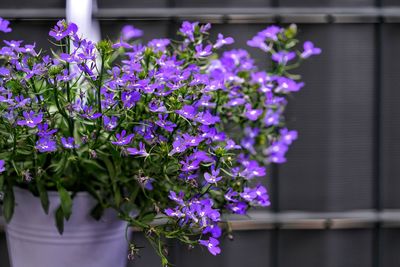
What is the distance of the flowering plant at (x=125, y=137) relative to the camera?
32.1 inches

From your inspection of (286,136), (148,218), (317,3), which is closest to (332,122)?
(317,3)

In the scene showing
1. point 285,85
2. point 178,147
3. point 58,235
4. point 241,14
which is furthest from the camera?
point 241,14

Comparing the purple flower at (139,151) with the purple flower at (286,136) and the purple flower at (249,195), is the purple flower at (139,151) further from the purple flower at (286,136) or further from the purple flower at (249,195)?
the purple flower at (286,136)

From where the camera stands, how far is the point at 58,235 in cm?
91

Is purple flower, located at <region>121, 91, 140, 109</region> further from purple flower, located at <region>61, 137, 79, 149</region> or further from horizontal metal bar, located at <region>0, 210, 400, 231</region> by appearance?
horizontal metal bar, located at <region>0, 210, 400, 231</region>

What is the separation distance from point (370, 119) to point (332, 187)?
20cm

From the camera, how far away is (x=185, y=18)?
153cm

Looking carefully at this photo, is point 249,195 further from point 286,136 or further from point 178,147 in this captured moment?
point 286,136

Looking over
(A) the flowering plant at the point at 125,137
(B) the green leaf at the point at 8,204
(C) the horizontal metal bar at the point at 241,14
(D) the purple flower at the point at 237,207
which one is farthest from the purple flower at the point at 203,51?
(C) the horizontal metal bar at the point at 241,14

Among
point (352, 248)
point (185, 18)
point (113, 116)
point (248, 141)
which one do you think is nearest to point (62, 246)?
point (113, 116)

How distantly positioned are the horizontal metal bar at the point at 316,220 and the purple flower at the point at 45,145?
0.80 m

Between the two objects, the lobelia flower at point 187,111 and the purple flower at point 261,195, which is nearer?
the lobelia flower at point 187,111

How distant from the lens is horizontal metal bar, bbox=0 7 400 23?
1.52 metres

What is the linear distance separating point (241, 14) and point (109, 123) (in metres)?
0.81
